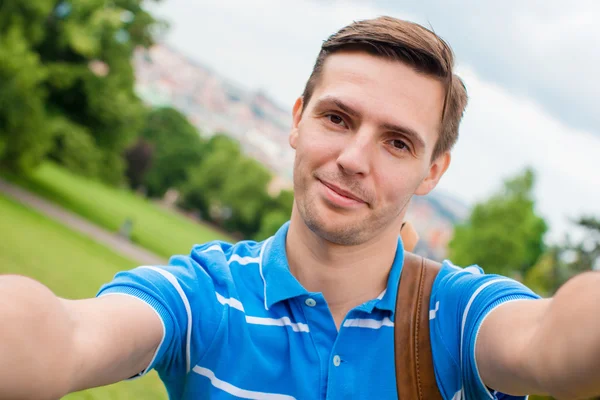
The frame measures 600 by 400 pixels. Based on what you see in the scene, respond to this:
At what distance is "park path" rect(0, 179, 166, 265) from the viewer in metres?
22.4

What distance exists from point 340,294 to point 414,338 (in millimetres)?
332

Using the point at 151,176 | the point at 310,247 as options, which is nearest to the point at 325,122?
the point at 310,247

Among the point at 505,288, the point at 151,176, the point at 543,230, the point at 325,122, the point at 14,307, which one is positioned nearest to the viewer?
the point at 14,307

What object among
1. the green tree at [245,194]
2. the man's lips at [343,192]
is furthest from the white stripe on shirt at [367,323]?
the green tree at [245,194]

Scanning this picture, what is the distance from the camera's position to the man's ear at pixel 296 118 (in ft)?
9.22

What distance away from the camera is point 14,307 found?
1.42 meters

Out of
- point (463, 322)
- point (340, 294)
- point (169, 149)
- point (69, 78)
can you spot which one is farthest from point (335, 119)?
point (169, 149)

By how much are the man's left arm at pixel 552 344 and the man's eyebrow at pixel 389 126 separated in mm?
743

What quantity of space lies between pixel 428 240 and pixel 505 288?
296 feet

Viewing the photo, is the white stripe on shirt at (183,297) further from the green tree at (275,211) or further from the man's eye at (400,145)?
the green tree at (275,211)

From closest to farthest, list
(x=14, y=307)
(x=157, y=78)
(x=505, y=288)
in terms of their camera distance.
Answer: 1. (x=14, y=307)
2. (x=505, y=288)
3. (x=157, y=78)

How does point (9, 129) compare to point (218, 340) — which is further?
point (9, 129)

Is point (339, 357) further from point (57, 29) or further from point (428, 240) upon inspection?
point (428, 240)

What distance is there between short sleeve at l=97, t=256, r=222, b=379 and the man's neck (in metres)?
0.43
